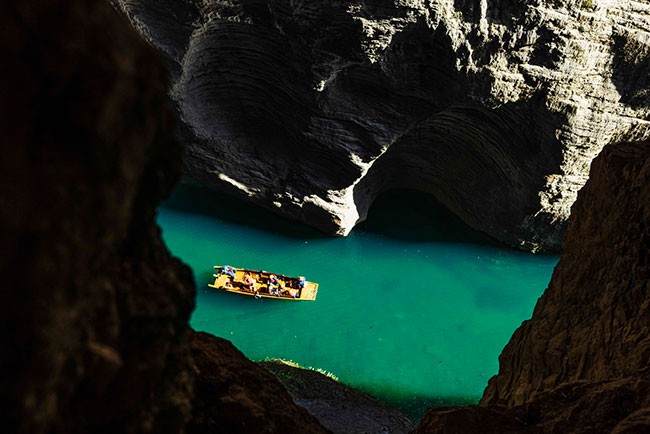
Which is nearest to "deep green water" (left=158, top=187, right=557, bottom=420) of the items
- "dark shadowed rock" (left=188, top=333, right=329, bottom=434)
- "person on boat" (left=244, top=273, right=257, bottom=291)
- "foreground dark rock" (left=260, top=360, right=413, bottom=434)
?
"person on boat" (left=244, top=273, right=257, bottom=291)

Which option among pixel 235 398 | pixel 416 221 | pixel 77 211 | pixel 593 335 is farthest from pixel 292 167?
pixel 77 211

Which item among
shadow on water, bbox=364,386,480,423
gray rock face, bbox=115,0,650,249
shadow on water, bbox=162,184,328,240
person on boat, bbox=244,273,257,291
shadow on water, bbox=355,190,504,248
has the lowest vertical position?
shadow on water, bbox=364,386,480,423

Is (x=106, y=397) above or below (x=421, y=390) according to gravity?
above

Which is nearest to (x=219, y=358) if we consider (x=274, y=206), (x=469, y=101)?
(x=469, y=101)

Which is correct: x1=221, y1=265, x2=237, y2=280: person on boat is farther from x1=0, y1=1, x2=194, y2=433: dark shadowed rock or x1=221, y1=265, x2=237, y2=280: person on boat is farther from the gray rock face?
x1=0, y1=1, x2=194, y2=433: dark shadowed rock

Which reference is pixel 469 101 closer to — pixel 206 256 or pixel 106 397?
pixel 206 256

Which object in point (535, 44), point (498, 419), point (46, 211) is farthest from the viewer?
point (535, 44)

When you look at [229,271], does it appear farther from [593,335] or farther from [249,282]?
[593,335]
